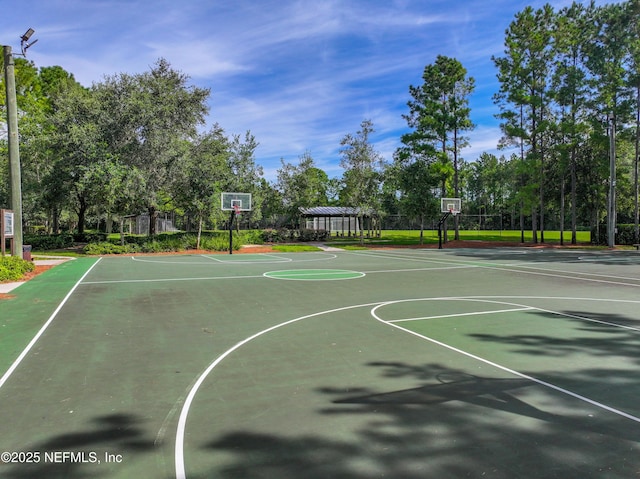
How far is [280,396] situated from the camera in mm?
4488

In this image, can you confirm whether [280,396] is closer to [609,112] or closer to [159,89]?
[159,89]

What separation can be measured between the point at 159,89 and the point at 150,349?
26033 millimetres

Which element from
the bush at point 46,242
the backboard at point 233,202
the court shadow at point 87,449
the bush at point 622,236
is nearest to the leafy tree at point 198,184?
the backboard at point 233,202

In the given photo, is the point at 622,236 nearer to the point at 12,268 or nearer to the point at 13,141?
the point at 12,268

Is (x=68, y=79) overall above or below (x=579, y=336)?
above

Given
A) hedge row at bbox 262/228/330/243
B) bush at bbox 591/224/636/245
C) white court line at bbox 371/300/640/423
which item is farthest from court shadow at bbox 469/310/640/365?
hedge row at bbox 262/228/330/243

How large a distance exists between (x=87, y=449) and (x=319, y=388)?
230 cm

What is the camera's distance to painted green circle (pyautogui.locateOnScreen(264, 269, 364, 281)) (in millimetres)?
14766

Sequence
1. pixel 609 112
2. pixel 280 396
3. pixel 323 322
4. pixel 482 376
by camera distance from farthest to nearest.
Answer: pixel 609 112 < pixel 323 322 < pixel 482 376 < pixel 280 396

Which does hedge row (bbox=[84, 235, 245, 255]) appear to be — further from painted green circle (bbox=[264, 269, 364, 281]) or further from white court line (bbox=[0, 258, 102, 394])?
white court line (bbox=[0, 258, 102, 394])

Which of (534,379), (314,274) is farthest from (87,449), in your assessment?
(314,274)

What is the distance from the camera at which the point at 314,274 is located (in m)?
16.0

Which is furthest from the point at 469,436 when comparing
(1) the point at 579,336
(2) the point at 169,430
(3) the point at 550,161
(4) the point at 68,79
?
(4) the point at 68,79

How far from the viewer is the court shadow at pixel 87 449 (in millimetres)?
3045
